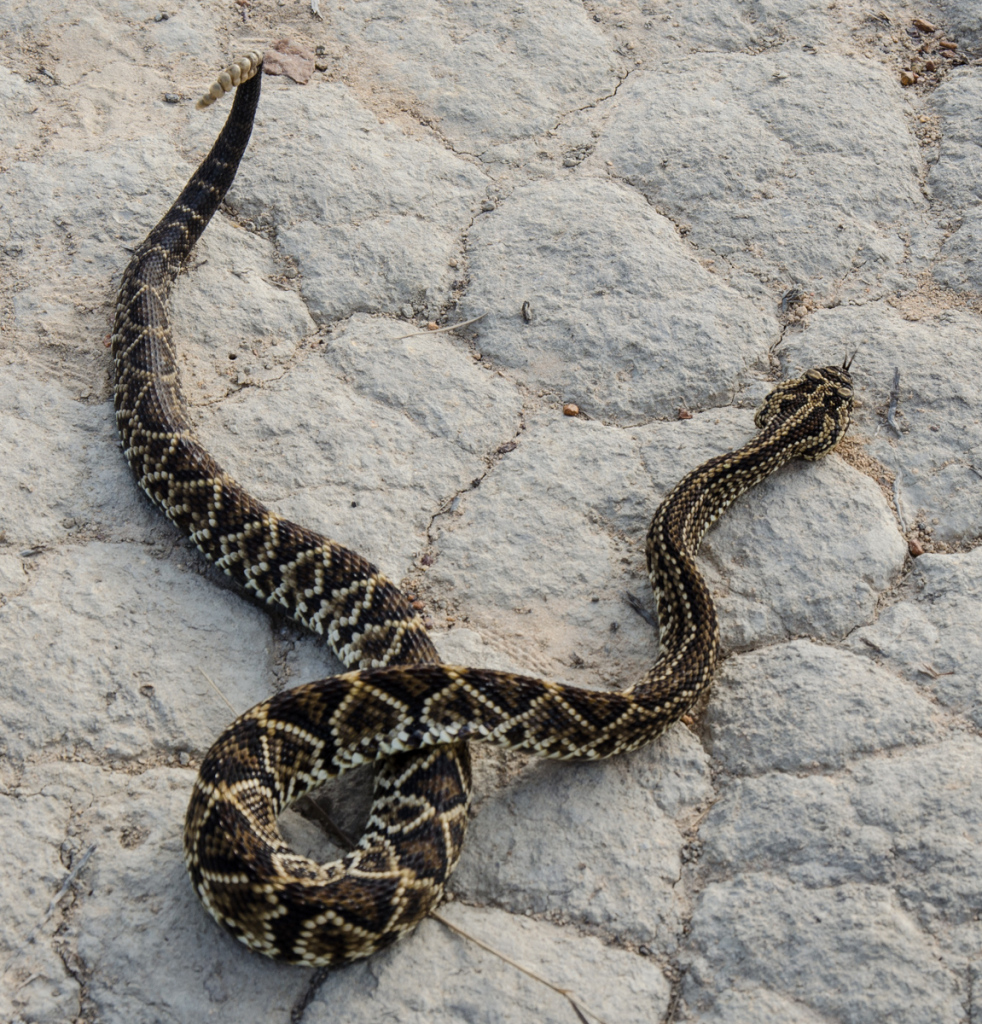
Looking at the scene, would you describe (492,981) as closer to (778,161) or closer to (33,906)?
(33,906)

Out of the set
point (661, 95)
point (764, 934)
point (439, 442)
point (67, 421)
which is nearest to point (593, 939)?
point (764, 934)

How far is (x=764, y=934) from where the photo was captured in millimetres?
3941

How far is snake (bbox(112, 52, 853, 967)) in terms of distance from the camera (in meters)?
3.86

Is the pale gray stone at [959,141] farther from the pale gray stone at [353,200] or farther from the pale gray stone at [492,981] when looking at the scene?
the pale gray stone at [492,981]

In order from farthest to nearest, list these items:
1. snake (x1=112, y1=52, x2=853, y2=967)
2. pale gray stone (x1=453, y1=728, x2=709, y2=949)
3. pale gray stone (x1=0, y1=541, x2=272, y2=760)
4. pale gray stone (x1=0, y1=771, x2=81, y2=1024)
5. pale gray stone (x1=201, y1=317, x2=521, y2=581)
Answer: pale gray stone (x1=201, y1=317, x2=521, y2=581) < pale gray stone (x1=0, y1=541, x2=272, y2=760) < pale gray stone (x1=453, y1=728, x2=709, y2=949) < snake (x1=112, y1=52, x2=853, y2=967) < pale gray stone (x1=0, y1=771, x2=81, y2=1024)

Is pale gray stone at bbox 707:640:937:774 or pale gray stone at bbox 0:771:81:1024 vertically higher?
pale gray stone at bbox 707:640:937:774

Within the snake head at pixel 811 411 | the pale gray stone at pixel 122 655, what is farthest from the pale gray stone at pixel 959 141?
the pale gray stone at pixel 122 655

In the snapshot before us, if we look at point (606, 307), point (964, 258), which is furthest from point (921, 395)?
point (606, 307)

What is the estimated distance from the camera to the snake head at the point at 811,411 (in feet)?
18.2

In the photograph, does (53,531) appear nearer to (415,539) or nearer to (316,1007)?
(415,539)

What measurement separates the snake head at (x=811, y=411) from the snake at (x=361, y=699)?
11mm

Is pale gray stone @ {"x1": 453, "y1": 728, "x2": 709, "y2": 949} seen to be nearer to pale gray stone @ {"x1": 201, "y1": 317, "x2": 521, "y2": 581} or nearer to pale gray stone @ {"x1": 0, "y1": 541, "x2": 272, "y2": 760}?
pale gray stone @ {"x1": 0, "y1": 541, "x2": 272, "y2": 760}

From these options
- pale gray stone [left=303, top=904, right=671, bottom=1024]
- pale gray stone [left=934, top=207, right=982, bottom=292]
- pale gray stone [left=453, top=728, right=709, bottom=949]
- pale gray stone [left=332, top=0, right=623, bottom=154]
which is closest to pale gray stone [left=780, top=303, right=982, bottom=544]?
pale gray stone [left=934, top=207, right=982, bottom=292]

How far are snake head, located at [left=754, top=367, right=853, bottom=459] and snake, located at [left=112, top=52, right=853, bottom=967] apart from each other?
0.01 meters
